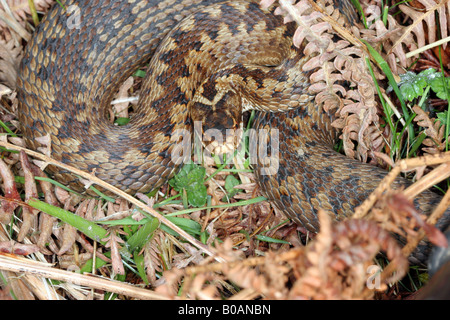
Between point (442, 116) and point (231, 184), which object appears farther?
point (231, 184)

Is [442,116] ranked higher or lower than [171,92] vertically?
lower

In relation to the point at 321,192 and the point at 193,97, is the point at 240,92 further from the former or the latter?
the point at 321,192

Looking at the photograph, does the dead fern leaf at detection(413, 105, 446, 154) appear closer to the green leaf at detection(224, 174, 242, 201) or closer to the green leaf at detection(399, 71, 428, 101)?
the green leaf at detection(399, 71, 428, 101)

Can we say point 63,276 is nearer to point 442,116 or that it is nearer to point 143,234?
point 143,234

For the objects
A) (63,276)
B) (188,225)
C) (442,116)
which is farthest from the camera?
(188,225)

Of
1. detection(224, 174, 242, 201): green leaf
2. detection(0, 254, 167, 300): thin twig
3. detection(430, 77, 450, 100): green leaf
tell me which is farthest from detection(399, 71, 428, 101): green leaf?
detection(0, 254, 167, 300): thin twig

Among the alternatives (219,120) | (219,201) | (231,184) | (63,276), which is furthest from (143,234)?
(219,120)

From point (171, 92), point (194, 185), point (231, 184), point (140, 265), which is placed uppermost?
point (171, 92)

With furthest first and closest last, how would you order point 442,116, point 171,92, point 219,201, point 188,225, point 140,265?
point 171,92, point 219,201, point 188,225, point 442,116, point 140,265
